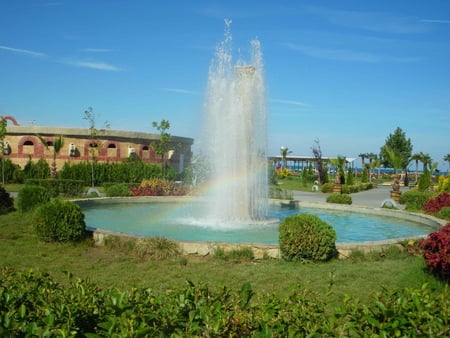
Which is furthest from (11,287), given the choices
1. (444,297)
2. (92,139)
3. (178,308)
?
(92,139)

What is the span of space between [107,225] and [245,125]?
4.92 metres

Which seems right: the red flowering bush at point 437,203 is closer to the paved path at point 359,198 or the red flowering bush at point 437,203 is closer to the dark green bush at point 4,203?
the paved path at point 359,198

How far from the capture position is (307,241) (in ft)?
Result: 27.1

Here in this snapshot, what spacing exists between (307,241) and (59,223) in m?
5.13

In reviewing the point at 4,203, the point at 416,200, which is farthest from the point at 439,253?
the point at 416,200

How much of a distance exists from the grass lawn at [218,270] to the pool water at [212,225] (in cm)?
208

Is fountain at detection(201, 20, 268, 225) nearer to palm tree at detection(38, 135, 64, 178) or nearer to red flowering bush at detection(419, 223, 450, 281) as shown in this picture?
red flowering bush at detection(419, 223, 450, 281)

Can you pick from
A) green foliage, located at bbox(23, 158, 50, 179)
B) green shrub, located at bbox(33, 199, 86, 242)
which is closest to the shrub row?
green shrub, located at bbox(33, 199, 86, 242)

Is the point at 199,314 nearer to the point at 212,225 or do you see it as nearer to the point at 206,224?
the point at 212,225

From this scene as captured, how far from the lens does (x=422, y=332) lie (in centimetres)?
302

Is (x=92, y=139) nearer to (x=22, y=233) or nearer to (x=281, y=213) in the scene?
(x=281, y=213)

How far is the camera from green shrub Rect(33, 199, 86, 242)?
9531 mm

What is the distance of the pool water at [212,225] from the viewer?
1125cm

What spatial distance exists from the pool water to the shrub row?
6.80 meters
